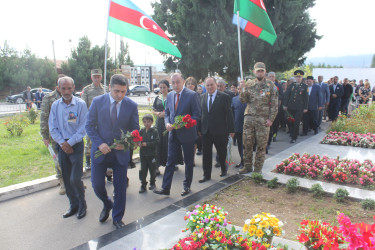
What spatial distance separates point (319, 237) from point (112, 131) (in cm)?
271

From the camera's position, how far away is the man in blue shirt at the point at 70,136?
4.04 meters

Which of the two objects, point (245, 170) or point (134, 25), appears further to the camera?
point (245, 170)

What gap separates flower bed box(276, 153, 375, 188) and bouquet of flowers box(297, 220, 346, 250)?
2876 millimetres

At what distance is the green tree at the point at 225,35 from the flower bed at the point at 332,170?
735 centimetres

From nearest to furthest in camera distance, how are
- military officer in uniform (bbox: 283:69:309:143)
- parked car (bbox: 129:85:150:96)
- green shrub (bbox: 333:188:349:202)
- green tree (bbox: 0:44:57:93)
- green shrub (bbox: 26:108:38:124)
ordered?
green shrub (bbox: 333:188:349:202) < military officer in uniform (bbox: 283:69:309:143) < green shrub (bbox: 26:108:38:124) < green tree (bbox: 0:44:57:93) < parked car (bbox: 129:85:150:96)

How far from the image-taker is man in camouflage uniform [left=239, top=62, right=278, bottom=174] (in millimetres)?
5676

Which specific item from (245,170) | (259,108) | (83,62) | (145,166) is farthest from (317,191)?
(83,62)

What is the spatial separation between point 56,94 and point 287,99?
24.1 feet

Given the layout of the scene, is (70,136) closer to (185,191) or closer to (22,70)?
(185,191)

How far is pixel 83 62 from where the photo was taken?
134ft

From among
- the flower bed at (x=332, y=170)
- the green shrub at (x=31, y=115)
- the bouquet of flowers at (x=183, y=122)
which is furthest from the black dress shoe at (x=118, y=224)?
the green shrub at (x=31, y=115)

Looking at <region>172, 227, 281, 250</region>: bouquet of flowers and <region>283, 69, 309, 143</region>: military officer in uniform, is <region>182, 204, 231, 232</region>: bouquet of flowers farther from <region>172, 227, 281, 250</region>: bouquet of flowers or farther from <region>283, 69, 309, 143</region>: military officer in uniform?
<region>283, 69, 309, 143</region>: military officer in uniform

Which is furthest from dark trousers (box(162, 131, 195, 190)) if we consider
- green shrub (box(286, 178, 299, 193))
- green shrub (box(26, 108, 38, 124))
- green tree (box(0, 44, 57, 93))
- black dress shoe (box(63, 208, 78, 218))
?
green tree (box(0, 44, 57, 93))

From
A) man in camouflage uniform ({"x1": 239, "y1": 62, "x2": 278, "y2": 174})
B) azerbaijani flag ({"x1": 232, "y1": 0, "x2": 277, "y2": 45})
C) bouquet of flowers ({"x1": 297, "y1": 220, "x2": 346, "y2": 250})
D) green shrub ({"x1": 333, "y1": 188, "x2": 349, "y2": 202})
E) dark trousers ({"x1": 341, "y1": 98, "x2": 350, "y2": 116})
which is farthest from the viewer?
dark trousers ({"x1": 341, "y1": 98, "x2": 350, "y2": 116})
